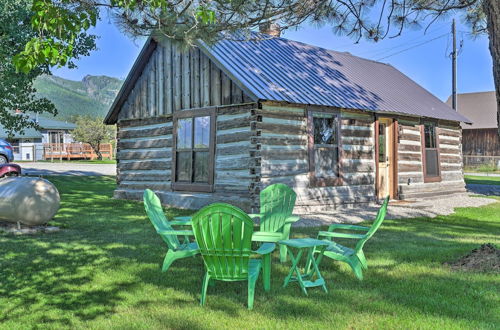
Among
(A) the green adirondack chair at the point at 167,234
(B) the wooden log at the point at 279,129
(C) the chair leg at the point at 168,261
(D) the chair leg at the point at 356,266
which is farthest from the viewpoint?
(B) the wooden log at the point at 279,129

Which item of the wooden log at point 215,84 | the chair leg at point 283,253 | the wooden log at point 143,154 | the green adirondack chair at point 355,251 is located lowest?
the chair leg at point 283,253

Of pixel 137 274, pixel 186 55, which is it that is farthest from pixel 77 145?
pixel 137 274

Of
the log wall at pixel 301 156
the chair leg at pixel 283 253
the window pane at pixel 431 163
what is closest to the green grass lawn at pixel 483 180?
the window pane at pixel 431 163

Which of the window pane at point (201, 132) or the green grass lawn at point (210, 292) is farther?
the window pane at point (201, 132)

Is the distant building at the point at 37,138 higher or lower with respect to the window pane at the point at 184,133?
higher

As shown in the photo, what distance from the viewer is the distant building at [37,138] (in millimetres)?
44281

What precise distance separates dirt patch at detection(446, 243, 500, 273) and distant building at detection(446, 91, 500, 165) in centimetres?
3222

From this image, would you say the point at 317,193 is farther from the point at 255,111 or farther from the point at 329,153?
the point at 255,111

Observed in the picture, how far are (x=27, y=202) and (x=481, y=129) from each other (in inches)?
1487

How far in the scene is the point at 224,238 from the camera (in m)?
4.50

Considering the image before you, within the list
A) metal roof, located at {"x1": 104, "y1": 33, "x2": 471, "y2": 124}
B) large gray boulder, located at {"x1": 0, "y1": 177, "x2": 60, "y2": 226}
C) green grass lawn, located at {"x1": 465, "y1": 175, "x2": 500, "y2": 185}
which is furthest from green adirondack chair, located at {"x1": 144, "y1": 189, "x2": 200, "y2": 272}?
green grass lawn, located at {"x1": 465, "y1": 175, "x2": 500, "y2": 185}

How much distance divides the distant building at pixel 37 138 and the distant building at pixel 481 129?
36.8 meters

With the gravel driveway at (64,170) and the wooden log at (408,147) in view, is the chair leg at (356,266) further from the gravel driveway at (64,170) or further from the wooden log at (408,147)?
the gravel driveway at (64,170)

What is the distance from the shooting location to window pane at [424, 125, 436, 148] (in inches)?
632
